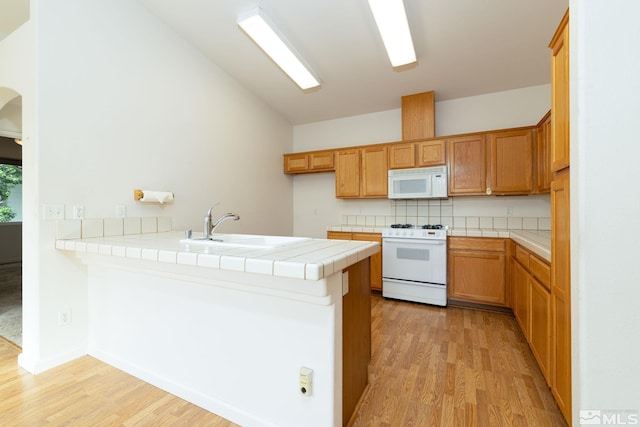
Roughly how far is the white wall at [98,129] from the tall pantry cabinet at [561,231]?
306 centimetres

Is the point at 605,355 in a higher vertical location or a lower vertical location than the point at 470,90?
lower

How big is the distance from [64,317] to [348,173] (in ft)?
11.3

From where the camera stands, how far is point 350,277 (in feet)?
4.79

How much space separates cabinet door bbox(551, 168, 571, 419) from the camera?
1.28 m

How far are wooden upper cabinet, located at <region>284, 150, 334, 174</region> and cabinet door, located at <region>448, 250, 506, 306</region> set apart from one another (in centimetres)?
224

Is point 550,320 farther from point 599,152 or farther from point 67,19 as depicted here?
point 67,19

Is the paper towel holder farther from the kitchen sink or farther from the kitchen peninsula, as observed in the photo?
the kitchen sink

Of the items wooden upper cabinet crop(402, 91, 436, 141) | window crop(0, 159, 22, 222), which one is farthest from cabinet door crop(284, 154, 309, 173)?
window crop(0, 159, 22, 222)

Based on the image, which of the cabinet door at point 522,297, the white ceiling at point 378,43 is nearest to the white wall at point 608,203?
the cabinet door at point 522,297

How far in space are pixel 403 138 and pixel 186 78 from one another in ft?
9.14

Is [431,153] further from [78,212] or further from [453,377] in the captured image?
[78,212]

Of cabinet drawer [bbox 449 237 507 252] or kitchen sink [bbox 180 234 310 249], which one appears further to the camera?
cabinet drawer [bbox 449 237 507 252]

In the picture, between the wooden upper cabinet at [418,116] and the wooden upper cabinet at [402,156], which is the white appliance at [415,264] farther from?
the wooden upper cabinet at [418,116]

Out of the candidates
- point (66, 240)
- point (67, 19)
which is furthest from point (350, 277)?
point (67, 19)
